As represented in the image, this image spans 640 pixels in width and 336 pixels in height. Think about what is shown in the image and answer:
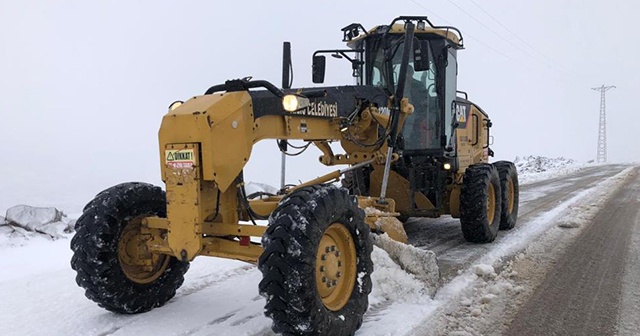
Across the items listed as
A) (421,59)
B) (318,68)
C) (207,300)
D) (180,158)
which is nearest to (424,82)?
(421,59)

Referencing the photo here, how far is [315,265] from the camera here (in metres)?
3.21

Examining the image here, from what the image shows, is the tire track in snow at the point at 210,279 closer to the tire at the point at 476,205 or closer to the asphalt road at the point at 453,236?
the asphalt road at the point at 453,236

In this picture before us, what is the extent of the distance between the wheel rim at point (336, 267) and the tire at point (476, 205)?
3208 millimetres

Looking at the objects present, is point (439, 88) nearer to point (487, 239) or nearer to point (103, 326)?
point (487, 239)

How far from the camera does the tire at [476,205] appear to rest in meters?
6.41

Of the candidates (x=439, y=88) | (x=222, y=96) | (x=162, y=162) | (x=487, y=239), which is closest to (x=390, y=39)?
(x=439, y=88)

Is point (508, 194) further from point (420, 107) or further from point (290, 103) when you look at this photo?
point (290, 103)

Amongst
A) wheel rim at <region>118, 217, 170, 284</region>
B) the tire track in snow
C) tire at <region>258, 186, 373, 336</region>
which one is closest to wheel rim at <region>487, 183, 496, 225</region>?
the tire track in snow

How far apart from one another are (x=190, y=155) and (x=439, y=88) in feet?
14.0

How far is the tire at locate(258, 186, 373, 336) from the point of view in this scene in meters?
3.05

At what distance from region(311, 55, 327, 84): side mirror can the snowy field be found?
2341 mm

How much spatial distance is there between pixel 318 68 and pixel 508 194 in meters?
3.73

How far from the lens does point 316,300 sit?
315 centimetres

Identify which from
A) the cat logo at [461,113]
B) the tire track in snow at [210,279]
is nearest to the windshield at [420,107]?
the cat logo at [461,113]
